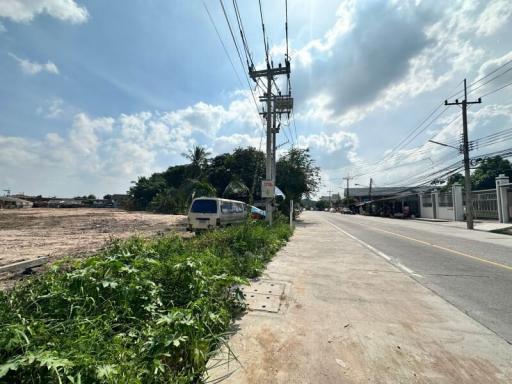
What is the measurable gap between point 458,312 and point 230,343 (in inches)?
148

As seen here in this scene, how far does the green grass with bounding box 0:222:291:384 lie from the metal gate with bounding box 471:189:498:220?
115 feet

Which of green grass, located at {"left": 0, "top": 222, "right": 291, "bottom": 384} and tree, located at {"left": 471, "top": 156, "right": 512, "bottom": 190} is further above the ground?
tree, located at {"left": 471, "top": 156, "right": 512, "bottom": 190}

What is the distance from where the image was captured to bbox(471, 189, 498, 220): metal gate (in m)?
28.4

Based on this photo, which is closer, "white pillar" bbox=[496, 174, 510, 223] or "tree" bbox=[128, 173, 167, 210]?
"white pillar" bbox=[496, 174, 510, 223]

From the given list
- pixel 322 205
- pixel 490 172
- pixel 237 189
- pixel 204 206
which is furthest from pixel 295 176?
pixel 322 205

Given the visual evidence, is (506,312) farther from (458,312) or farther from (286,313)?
(286,313)

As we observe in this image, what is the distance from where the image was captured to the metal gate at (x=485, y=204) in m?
28.4

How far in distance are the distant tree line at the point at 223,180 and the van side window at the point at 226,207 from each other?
219cm

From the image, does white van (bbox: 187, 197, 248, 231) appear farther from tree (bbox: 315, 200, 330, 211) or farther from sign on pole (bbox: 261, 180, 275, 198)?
tree (bbox: 315, 200, 330, 211)

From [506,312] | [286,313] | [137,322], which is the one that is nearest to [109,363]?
[137,322]

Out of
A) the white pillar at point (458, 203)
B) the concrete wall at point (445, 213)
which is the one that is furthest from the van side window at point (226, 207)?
the concrete wall at point (445, 213)

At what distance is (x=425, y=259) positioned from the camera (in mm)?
8727

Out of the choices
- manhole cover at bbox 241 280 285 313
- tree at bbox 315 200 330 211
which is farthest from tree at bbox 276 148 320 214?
tree at bbox 315 200 330 211

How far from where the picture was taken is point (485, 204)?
99.0 ft
